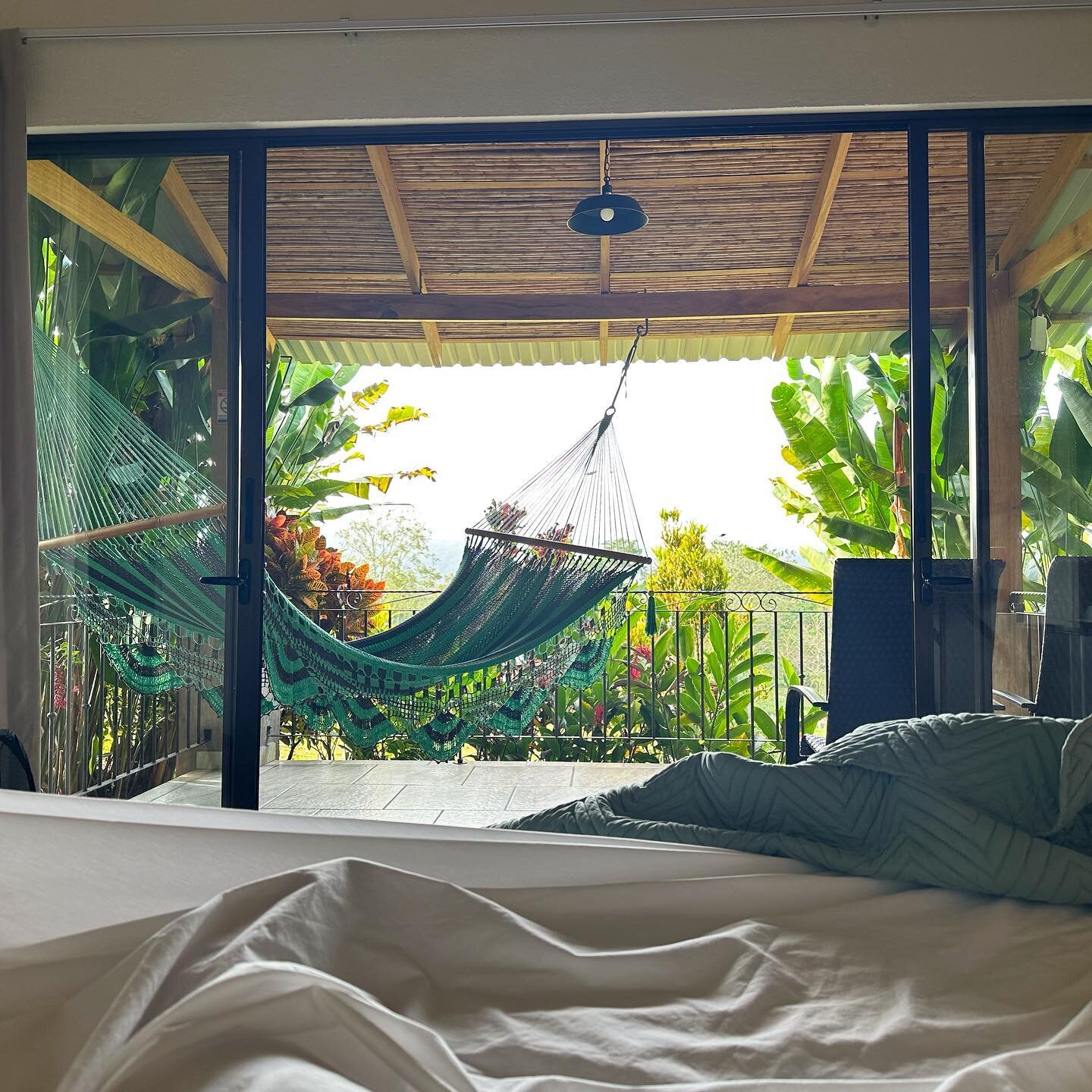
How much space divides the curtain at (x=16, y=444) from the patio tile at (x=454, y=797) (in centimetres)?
142

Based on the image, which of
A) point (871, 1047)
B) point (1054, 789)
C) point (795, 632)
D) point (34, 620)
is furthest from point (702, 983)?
point (795, 632)

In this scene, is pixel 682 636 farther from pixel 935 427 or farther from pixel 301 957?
pixel 301 957

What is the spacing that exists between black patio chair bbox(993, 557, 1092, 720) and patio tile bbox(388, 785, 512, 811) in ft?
6.01

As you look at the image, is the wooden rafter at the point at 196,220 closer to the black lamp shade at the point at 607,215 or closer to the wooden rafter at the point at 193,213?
the wooden rafter at the point at 193,213

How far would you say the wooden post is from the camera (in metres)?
2.43

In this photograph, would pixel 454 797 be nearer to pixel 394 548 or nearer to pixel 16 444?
pixel 16 444

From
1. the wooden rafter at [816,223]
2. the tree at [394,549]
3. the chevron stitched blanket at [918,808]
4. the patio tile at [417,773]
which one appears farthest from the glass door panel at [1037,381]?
the tree at [394,549]

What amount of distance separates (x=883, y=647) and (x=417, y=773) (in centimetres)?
220

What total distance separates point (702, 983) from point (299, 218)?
359 cm

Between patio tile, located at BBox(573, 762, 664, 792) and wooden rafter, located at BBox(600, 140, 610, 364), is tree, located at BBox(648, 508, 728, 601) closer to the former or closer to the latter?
wooden rafter, located at BBox(600, 140, 610, 364)

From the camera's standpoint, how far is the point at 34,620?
246cm

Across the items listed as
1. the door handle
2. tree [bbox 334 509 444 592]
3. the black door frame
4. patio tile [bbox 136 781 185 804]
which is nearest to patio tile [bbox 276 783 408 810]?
patio tile [bbox 136 781 185 804]

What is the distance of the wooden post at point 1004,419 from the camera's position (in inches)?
95.5

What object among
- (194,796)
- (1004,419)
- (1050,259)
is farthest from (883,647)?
(194,796)
